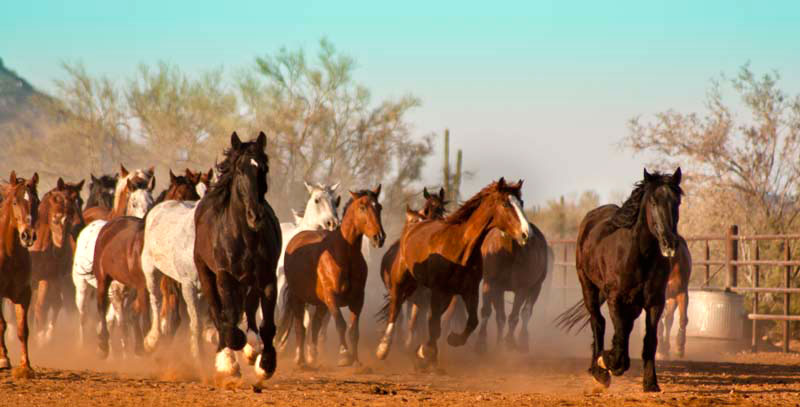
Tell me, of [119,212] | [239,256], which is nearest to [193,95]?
[119,212]

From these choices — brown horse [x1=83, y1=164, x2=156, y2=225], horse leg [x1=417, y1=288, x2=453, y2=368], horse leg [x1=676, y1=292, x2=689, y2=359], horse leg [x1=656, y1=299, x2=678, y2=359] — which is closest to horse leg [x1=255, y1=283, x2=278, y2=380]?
horse leg [x1=417, y1=288, x2=453, y2=368]

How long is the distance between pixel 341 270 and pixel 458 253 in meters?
1.35

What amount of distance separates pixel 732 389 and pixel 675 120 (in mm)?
20048

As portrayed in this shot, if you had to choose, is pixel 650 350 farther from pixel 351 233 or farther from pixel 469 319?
pixel 351 233

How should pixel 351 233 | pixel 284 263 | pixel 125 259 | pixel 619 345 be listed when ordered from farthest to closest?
pixel 284 263 < pixel 125 259 < pixel 351 233 < pixel 619 345

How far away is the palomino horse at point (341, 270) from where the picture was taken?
12359 millimetres

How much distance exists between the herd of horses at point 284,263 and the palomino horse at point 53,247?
0.08ft

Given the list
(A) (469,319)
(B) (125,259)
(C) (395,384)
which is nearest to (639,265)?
(C) (395,384)

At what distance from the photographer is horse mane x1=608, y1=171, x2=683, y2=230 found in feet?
31.8

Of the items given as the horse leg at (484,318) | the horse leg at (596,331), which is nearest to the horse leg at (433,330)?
the horse leg at (484,318)

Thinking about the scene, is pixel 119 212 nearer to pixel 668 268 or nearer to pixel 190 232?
pixel 190 232

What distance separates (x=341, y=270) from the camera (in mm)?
12406

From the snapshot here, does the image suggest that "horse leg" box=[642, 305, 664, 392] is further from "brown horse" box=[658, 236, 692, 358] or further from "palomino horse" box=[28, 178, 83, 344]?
"palomino horse" box=[28, 178, 83, 344]

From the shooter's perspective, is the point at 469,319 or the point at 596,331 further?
the point at 469,319
